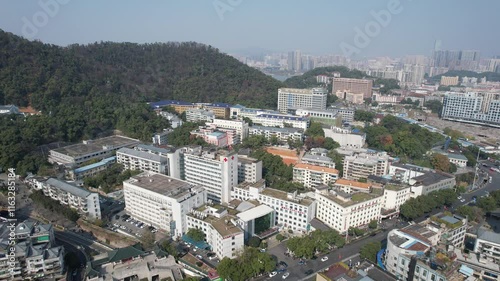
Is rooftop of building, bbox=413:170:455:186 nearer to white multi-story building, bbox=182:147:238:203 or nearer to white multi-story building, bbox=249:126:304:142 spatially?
white multi-story building, bbox=249:126:304:142

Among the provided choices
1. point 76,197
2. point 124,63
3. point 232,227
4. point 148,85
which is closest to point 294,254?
point 232,227

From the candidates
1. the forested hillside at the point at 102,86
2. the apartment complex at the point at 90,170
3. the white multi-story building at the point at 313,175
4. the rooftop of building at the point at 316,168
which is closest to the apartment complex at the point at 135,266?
the apartment complex at the point at 90,170

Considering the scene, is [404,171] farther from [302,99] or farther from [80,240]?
[302,99]

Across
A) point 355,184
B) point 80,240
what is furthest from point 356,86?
point 80,240

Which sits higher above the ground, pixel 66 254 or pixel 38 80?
pixel 38 80

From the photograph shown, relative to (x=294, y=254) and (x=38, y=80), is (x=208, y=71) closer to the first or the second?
(x=38, y=80)

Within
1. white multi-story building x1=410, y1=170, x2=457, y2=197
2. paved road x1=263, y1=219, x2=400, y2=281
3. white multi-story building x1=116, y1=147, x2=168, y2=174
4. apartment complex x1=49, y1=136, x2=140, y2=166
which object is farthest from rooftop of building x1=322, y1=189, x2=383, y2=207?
apartment complex x1=49, y1=136, x2=140, y2=166

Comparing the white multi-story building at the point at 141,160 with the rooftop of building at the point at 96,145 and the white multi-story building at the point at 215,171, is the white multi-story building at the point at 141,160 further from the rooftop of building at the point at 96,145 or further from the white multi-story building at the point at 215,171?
the white multi-story building at the point at 215,171
